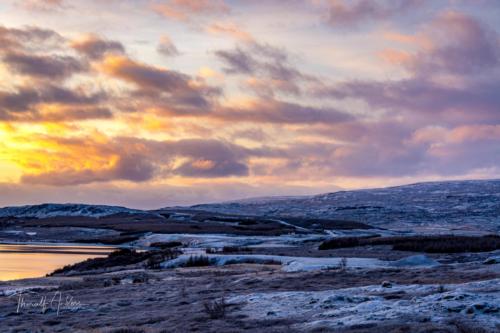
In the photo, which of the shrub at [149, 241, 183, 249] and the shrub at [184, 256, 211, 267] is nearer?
the shrub at [184, 256, 211, 267]

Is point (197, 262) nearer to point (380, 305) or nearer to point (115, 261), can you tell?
point (115, 261)

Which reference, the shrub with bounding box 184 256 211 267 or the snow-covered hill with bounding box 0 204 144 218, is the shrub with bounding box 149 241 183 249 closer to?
the shrub with bounding box 184 256 211 267

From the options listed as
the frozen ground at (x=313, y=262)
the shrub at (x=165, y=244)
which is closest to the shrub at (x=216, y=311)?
the frozen ground at (x=313, y=262)

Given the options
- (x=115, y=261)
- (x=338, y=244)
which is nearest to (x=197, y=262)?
(x=115, y=261)

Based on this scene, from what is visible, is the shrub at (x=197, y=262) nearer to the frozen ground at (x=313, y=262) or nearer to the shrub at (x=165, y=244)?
the frozen ground at (x=313, y=262)

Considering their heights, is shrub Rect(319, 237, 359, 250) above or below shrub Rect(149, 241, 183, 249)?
above

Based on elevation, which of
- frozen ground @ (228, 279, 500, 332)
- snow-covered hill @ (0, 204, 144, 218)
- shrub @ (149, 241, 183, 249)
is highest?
snow-covered hill @ (0, 204, 144, 218)

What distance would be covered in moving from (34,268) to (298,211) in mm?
160650

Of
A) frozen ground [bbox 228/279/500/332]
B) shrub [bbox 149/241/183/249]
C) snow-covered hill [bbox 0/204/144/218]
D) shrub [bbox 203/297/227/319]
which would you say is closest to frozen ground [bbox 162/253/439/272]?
frozen ground [bbox 228/279/500/332]

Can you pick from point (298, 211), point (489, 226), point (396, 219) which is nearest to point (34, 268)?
point (489, 226)

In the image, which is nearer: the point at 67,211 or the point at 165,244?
the point at 165,244

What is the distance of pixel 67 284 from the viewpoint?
2466 cm

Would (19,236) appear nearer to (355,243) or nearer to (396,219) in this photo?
(355,243)

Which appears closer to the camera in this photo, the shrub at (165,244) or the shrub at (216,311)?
the shrub at (216,311)
